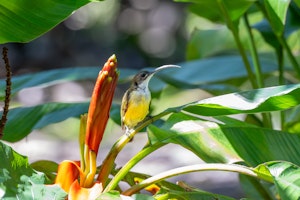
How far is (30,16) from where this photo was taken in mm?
1423

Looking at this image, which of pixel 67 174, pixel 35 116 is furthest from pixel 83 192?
pixel 35 116

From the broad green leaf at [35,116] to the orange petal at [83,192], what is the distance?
0.55 m

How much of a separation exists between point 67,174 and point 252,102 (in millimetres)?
355

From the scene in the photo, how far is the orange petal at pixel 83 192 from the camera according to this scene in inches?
51.6

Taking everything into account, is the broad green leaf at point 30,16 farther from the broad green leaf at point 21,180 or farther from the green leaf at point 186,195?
the green leaf at point 186,195

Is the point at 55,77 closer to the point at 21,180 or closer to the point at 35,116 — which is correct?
the point at 35,116

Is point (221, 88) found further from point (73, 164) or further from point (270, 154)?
point (73, 164)

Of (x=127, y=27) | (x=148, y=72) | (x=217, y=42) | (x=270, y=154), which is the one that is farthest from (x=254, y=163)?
(x=127, y=27)

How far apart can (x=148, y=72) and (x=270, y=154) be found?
0.51 meters

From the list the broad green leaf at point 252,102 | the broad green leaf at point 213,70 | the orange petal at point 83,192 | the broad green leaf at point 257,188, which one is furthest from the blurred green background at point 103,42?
the orange petal at point 83,192

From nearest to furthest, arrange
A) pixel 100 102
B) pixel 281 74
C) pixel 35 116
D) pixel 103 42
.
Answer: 1. pixel 100 102
2. pixel 35 116
3. pixel 281 74
4. pixel 103 42

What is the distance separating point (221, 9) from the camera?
203cm

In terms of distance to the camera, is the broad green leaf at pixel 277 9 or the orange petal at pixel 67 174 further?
the broad green leaf at pixel 277 9

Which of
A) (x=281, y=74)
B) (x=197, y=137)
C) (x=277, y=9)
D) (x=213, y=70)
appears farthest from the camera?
(x=213, y=70)
